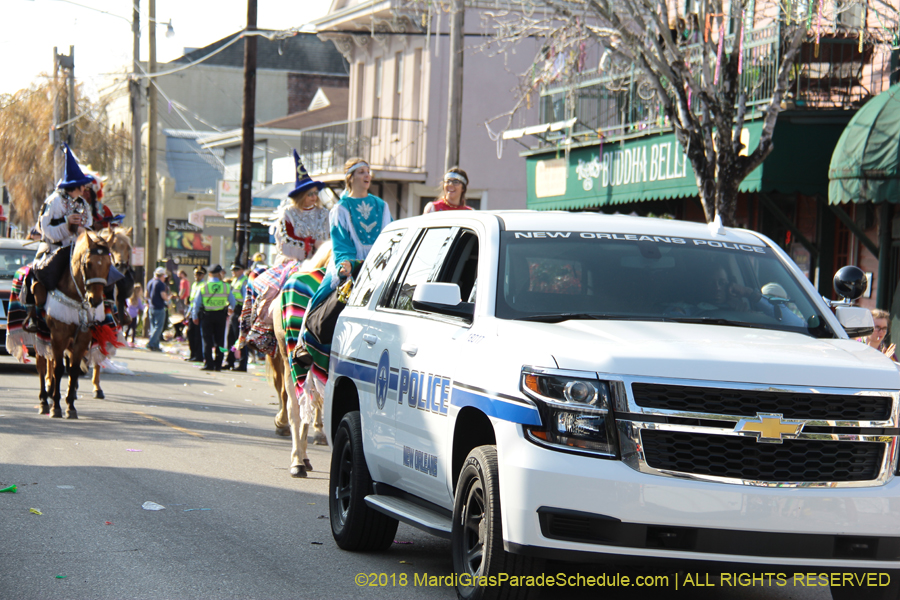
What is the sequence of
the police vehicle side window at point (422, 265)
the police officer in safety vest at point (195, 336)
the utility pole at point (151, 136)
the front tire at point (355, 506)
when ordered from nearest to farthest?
the police vehicle side window at point (422, 265) → the front tire at point (355, 506) → the police officer in safety vest at point (195, 336) → the utility pole at point (151, 136)

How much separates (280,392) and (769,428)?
830 centimetres

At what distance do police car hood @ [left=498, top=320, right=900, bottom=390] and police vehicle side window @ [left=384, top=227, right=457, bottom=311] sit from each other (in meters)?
1.26

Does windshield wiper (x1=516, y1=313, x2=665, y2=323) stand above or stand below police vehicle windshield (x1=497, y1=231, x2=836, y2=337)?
below

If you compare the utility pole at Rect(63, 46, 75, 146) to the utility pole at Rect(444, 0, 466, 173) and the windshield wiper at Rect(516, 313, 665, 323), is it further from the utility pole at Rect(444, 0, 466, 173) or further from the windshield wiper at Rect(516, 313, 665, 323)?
the windshield wiper at Rect(516, 313, 665, 323)

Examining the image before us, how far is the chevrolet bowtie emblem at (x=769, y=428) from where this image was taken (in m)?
4.84

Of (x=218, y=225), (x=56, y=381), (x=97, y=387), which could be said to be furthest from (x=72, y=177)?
(x=218, y=225)

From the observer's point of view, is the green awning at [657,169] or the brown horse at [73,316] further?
the green awning at [657,169]

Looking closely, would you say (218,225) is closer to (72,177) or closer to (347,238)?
(72,177)

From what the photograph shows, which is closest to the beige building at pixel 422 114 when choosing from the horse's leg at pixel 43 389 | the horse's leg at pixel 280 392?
the horse's leg at pixel 43 389

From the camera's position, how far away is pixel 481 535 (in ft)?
17.6

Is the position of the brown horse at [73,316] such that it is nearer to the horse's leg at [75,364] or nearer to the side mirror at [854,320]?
the horse's leg at [75,364]

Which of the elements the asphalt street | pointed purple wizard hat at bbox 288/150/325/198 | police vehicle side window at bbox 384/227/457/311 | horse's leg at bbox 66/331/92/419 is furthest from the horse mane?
police vehicle side window at bbox 384/227/457/311

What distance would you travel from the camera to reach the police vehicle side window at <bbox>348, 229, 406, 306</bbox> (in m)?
7.52

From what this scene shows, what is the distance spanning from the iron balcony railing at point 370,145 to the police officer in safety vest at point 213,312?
980 centimetres
